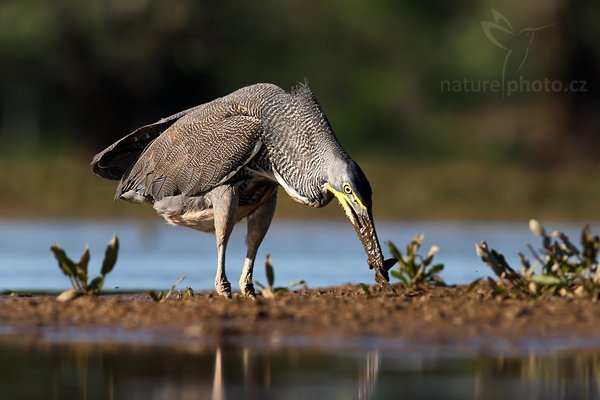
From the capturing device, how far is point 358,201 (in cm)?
1106

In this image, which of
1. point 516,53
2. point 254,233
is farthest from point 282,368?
point 516,53

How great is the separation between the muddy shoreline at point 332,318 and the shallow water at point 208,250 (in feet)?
12.0

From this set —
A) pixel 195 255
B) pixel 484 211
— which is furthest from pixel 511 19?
pixel 195 255

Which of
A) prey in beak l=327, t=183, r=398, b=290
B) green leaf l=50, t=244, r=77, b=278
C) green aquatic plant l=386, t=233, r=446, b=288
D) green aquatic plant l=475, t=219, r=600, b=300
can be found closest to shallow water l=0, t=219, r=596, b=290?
green aquatic plant l=386, t=233, r=446, b=288

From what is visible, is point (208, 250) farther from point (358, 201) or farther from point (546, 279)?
point (546, 279)

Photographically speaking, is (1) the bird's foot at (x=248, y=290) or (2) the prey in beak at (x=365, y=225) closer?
(2) the prey in beak at (x=365, y=225)

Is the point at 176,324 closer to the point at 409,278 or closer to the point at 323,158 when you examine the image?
the point at 323,158

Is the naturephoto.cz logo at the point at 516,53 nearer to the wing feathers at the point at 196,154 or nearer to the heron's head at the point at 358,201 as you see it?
the wing feathers at the point at 196,154

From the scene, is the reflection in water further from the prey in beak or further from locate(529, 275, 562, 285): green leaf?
the prey in beak

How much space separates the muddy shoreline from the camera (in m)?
9.46

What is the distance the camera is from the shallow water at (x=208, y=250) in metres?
15.9

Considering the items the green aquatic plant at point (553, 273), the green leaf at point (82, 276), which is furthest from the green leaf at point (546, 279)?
the green leaf at point (82, 276)

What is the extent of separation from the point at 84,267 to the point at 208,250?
9.61 metres

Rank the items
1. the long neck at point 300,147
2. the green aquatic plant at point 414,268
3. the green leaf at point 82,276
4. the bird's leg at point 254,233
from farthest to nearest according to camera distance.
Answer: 1. the bird's leg at point 254,233
2. the green aquatic plant at point 414,268
3. the long neck at point 300,147
4. the green leaf at point 82,276
